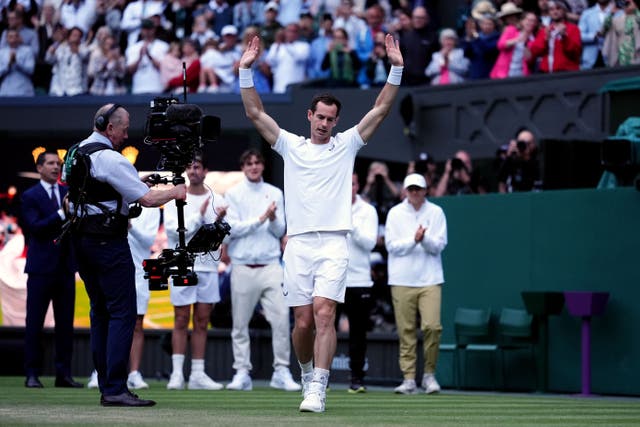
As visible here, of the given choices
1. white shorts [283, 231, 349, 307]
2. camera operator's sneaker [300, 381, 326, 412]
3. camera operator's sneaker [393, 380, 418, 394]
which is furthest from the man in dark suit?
camera operator's sneaker [300, 381, 326, 412]

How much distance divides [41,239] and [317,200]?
511cm

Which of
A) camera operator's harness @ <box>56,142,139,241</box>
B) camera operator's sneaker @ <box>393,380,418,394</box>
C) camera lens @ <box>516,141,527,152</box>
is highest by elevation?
camera lens @ <box>516,141,527,152</box>

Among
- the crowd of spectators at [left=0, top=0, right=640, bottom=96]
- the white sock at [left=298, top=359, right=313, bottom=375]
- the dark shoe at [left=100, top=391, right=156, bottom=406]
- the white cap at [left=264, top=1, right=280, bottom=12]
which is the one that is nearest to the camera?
the dark shoe at [left=100, top=391, right=156, bottom=406]

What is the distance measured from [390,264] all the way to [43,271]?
3749 mm

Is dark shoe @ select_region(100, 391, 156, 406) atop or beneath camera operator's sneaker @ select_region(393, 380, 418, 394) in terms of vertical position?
atop

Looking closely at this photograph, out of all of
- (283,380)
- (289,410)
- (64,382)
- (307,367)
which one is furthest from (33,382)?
(289,410)

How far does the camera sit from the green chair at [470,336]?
17094mm

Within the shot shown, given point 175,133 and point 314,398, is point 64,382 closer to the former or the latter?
point 175,133

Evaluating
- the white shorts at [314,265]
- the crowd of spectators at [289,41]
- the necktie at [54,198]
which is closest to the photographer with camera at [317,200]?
the white shorts at [314,265]

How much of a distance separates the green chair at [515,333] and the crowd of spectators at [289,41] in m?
4.91

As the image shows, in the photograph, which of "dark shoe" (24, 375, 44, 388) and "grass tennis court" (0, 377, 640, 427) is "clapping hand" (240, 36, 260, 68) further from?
"dark shoe" (24, 375, 44, 388)

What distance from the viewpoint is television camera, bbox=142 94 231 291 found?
10.4 m

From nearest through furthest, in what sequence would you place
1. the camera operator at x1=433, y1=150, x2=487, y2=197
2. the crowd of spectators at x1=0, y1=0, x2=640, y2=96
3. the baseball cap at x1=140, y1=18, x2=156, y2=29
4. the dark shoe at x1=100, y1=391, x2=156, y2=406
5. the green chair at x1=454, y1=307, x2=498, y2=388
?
the dark shoe at x1=100, y1=391, x2=156, y2=406, the green chair at x1=454, y1=307, x2=498, y2=388, the camera operator at x1=433, y1=150, x2=487, y2=197, the crowd of spectators at x1=0, y1=0, x2=640, y2=96, the baseball cap at x1=140, y1=18, x2=156, y2=29

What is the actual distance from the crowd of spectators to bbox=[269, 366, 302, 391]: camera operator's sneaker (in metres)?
7.58
